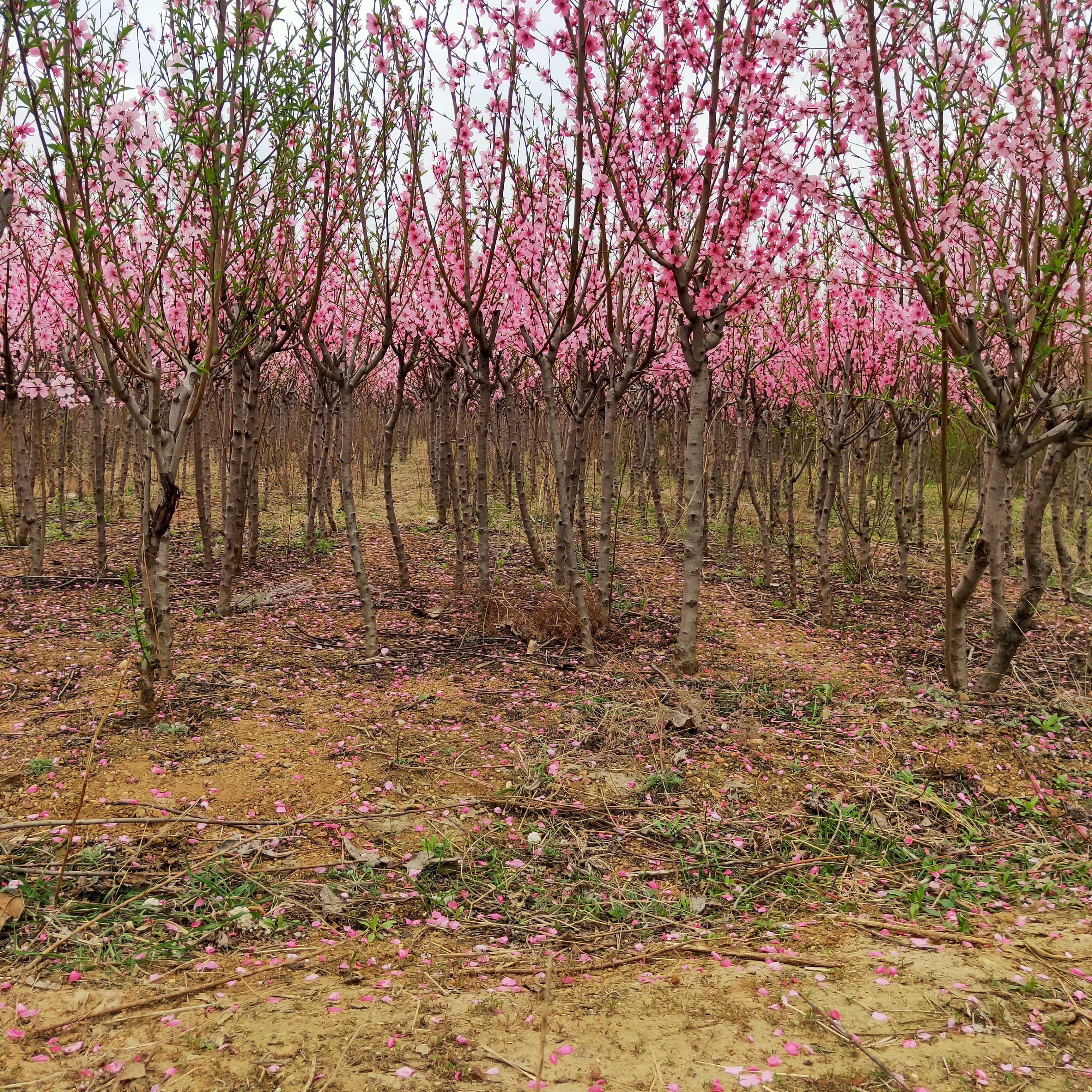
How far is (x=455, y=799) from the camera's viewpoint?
14.0 feet

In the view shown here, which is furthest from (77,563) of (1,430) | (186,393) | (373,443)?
Answer: (373,443)

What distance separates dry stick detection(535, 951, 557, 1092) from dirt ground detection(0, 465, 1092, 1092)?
3 centimetres

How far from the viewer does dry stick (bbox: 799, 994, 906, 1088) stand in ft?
7.17

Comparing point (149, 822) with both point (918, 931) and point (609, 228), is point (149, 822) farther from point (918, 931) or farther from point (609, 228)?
point (609, 228)

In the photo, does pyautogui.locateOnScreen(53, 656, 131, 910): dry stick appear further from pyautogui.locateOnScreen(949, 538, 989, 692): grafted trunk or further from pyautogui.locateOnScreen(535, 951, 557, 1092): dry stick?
pyautogui.locateOnScreen(949, 538, 989, 692): grafted trunk

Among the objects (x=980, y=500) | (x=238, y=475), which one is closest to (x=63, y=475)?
(x=238, y=475)

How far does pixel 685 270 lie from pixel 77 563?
932 centimetres

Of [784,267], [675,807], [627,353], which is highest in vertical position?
[784,267]

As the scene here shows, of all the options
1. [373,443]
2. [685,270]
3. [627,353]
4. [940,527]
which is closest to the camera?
[685,270]

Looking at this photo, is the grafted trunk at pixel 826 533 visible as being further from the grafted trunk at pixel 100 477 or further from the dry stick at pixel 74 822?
the grafted trunk at pixel 100 477

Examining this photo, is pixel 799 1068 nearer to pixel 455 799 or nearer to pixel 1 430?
pixel 455 799

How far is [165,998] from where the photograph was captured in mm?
2543

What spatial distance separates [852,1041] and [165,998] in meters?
2.26

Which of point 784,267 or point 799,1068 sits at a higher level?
point 784,267
